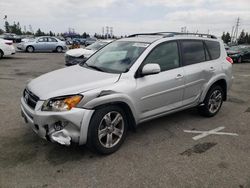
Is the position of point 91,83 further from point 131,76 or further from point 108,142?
point 108,142

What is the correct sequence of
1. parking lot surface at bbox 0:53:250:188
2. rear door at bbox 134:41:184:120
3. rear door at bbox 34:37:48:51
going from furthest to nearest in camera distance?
rear door at bbox 34:37:48:51
rear door at bbox 134:41:184:120
parking lot surface at bbox 0:53:250:188

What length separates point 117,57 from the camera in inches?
163

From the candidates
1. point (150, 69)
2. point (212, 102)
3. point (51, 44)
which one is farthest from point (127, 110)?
point (51, 44)

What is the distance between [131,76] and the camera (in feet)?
11.8

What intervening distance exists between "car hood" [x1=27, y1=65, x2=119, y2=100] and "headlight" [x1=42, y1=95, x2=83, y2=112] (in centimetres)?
6

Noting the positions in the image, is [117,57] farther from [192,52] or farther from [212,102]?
[212,102]

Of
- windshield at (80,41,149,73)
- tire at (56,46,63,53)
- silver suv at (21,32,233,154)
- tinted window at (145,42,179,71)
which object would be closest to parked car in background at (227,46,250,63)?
tire at (56,46,63,53)

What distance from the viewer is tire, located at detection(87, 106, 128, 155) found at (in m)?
3.23

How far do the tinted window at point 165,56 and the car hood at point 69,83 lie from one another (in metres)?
0.79

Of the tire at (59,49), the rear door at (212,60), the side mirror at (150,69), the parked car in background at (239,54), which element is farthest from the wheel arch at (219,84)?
the tire at (59,49)

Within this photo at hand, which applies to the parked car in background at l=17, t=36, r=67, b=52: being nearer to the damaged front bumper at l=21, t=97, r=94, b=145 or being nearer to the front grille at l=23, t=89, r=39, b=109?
the front grille at l=23, t=89, r=39, b=109

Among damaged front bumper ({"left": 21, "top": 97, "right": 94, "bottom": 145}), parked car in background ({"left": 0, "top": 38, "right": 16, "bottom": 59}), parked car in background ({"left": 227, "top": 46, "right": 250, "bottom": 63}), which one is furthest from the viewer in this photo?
parked car in background ({"left": 227, "top": 46, "right": 250, "bottom": 63})

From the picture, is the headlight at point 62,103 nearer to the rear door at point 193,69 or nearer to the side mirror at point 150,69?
the side mirror at point 150,69

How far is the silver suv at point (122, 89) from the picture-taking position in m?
3.11
